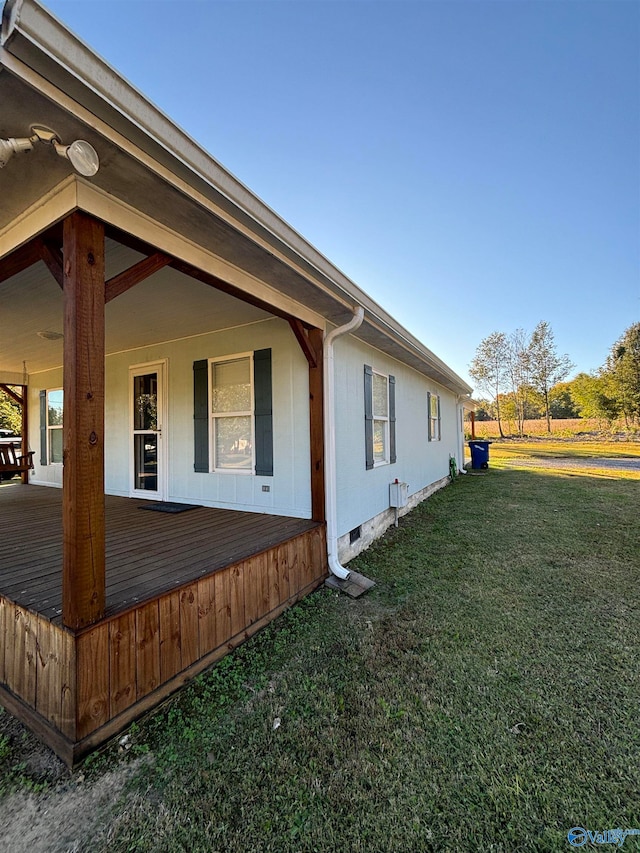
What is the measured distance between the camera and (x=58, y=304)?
3.49 metres

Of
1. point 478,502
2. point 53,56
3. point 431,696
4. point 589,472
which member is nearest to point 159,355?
point 53,56

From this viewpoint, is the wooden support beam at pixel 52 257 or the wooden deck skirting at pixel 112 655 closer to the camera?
the wooden deck skirting at pixel 112 655

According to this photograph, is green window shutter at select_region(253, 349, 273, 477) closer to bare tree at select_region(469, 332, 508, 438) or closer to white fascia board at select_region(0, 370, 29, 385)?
white fascia board at select_region(0, 370, 29, 385)

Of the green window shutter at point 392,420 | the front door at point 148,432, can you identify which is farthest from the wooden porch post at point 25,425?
the green window shutter at point 392,420

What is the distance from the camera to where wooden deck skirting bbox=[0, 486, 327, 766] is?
1.63 metres

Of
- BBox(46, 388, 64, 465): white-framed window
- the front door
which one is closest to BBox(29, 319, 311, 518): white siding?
the front door

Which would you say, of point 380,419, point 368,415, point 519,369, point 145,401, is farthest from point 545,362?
point 145,401

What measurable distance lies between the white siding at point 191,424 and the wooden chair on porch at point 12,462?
2517mm

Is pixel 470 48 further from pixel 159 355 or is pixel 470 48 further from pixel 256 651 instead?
pixel 256 651

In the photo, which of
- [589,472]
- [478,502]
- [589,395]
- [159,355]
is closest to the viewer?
[159,355]

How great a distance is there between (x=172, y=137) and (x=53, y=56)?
1.54ft

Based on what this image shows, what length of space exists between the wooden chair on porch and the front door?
3108 millimetres

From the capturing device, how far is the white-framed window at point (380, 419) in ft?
16.4

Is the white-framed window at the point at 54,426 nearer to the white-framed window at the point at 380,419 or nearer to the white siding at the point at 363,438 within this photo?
the white siding at the point at 363,438
